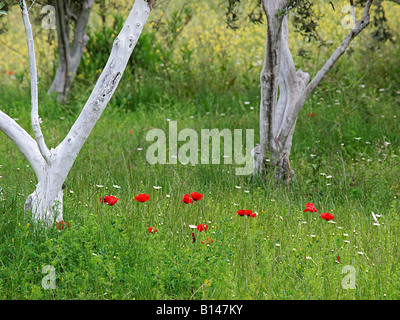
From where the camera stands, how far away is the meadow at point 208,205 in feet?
9.60

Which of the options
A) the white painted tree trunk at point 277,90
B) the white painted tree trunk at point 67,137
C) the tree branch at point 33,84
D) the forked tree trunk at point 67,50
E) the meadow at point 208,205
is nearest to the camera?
the meadow at point 208,205

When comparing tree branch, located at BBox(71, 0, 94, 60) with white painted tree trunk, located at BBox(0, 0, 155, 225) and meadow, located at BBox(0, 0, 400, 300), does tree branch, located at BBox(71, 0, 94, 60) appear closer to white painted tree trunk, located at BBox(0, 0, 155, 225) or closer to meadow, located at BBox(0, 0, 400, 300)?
meadow, located at BBox(0, 0, 400, 300)

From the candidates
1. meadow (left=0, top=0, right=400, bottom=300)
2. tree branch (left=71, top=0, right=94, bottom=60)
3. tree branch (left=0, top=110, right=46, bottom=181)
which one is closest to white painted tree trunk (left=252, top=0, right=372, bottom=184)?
meadow (left=0, top=0, right=400, bottom=300)

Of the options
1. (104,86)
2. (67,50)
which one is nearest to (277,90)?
Answer: (104,86)

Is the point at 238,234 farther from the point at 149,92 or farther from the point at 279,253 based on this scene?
the point at 149,92

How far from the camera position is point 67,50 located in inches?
319

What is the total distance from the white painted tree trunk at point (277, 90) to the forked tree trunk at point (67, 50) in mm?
4263

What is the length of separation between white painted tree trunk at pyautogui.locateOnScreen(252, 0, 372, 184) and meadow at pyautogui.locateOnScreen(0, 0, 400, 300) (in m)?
0.24

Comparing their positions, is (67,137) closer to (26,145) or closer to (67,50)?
(26,145)

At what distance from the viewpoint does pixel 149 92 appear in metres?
8.54

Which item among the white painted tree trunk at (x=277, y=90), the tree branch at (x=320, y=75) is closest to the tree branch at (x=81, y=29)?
the white painted tree trunk at (x=277, y=90)

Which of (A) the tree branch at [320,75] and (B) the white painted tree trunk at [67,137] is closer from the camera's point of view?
(B) the white painted tree trunk at [67,137]

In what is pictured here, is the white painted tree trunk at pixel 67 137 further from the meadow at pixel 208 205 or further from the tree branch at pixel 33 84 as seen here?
the meadow at pixel 208 205
